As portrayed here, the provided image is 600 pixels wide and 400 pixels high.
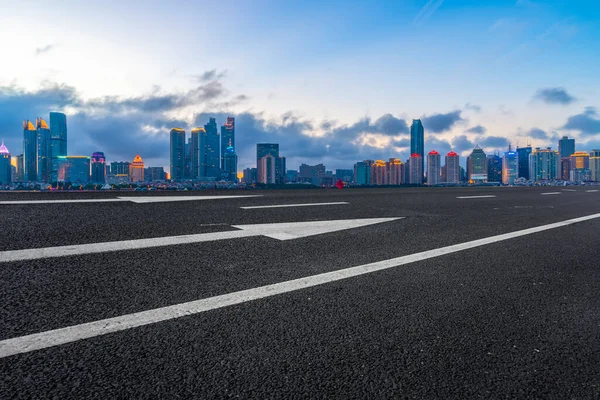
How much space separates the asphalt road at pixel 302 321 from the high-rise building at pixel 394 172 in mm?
141674

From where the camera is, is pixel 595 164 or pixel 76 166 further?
pixel 76 166

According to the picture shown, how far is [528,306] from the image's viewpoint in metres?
2.76

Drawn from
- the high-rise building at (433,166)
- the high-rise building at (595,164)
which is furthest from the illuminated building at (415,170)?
the high-rise building at (595,164)

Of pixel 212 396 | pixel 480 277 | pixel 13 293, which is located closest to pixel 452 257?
pixel 480 277

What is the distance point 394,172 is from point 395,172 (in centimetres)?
87

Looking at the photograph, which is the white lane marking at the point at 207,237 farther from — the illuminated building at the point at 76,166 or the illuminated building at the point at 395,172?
the illuminated building at the point at 76,166

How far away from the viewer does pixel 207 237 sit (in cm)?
469

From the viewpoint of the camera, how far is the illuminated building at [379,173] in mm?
140988

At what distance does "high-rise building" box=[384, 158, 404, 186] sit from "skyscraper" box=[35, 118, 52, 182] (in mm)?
137753

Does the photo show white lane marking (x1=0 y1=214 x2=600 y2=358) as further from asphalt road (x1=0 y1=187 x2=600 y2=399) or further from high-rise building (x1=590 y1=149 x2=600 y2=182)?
high-rise building (x1=590 y1=149 x2=600 y2=182)

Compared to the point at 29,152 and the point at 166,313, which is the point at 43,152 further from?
the point at 166,313

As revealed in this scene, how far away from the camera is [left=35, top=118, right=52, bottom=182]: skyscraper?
488ft

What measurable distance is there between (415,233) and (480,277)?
2.25m

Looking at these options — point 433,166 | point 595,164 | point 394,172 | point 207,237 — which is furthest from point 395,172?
point 207,237
